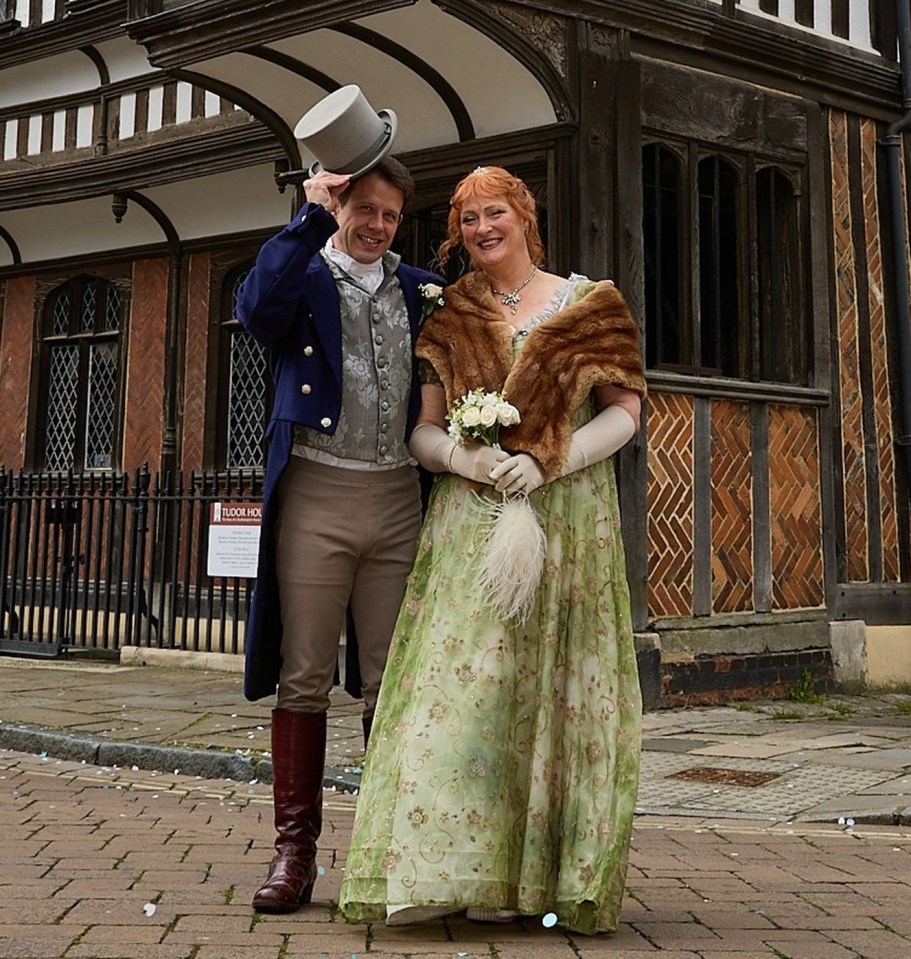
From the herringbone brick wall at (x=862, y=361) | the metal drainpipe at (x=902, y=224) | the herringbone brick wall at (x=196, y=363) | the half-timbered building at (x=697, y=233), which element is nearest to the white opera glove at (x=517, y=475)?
the half-timbered building at (x=697, y=233)

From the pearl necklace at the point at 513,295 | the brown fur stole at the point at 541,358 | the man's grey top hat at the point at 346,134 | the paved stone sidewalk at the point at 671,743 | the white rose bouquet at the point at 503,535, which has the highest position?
the man's grey top hat at the point at 346,134

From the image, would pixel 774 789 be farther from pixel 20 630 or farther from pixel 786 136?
pixel 20 630

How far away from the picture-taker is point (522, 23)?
787 centimetres

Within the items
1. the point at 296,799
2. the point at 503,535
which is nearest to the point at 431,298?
the point at 503,535

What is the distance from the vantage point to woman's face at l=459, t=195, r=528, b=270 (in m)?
3.68

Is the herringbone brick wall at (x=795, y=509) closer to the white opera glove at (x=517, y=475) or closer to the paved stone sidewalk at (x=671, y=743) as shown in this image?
the paved stone sidewalk at (x=671, y=743)

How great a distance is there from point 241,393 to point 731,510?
5.27 meters

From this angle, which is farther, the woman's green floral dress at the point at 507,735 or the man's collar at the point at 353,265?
the man's collar at the point at 353,265

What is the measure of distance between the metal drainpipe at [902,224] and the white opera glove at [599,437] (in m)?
6.61

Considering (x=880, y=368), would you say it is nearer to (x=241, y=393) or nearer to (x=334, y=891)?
(x=241, y=393)

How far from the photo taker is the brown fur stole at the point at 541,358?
139 inches

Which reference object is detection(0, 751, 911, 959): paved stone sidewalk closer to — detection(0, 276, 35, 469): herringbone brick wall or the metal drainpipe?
the metal drainpipe

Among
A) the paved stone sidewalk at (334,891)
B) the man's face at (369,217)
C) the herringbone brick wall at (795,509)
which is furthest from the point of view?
the herringbone brick wall at (795,509)

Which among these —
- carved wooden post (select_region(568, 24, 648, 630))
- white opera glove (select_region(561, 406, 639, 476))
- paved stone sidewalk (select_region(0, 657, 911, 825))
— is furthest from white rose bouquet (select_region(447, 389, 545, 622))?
carved wooden post (select_region(568, 24, 648, 630))
